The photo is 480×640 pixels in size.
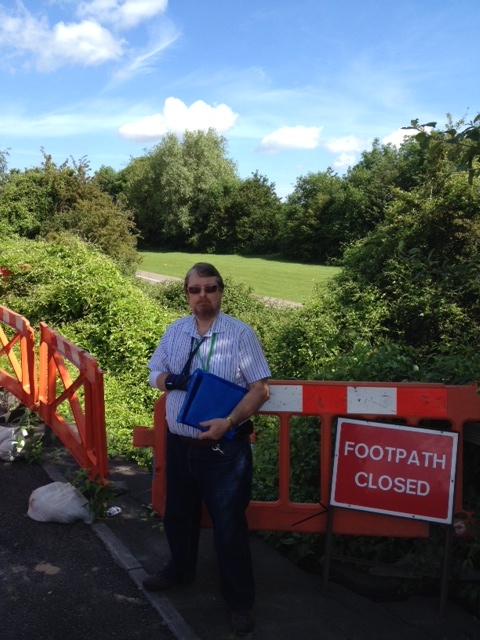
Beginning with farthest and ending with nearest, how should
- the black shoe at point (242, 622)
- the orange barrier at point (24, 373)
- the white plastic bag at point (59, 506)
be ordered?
the orange barrier at point (24, 373) → the white plastic bag at point (59, 506) → the black shoe at point (242, 622)

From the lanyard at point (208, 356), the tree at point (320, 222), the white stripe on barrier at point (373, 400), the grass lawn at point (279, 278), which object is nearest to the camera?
the lanyard at point (208, 356)

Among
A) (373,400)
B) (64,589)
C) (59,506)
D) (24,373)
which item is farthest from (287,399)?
(24,373)

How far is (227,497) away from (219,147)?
6640cm

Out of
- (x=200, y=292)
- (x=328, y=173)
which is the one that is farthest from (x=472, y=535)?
(x=328, y=173)

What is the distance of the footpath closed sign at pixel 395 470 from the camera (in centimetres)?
351

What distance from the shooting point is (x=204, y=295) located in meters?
3.33

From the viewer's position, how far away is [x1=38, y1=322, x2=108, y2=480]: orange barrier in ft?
15.7

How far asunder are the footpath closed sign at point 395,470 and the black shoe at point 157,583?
1062 mm

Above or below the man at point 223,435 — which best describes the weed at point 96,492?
below

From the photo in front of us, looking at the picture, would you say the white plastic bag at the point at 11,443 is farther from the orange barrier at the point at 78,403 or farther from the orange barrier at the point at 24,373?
the orange barrier at the point at 24,373

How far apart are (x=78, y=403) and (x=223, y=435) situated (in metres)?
2.85

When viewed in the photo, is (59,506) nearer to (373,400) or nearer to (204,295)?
(204,295)

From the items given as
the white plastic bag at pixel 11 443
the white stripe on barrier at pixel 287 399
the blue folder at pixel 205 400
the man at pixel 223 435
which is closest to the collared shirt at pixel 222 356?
the man at pixel 223 435

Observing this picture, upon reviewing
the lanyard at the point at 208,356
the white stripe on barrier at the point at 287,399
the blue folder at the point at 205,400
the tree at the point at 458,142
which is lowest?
the white stripe on barrier at the point at 287,399
